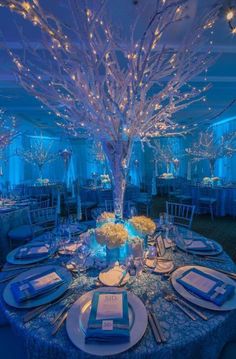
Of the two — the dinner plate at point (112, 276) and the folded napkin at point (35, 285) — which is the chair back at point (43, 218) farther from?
the dinner plate at point (112, 276)

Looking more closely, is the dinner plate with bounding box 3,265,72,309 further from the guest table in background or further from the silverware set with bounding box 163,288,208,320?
the guest table in background

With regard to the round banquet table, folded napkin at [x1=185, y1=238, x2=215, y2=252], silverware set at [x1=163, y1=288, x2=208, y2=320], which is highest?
folded napkin at [x1=185, y1=238, x2=215, y2=252]

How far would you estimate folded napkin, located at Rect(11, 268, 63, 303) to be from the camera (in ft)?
3.80

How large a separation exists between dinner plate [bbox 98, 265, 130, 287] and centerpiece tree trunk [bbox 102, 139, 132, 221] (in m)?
0.47

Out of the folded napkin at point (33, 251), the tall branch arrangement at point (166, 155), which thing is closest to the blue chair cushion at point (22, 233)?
the folded napkin at point (33, 251)

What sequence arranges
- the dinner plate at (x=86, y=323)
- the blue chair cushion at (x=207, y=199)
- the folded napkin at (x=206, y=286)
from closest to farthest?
the dinner plate at (x=86, y=323)
the folded napkin at (x=206, y=286)
the blue chair cushion at (x=207, y=199)

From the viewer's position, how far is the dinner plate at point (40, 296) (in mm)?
1116

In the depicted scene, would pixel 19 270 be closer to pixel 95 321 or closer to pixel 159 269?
pixel 95 321

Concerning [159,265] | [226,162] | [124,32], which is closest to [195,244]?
[159,265]

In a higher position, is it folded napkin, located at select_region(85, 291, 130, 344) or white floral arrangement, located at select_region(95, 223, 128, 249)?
white floral arrangement, located at select_region(95, 223, 128, 249)

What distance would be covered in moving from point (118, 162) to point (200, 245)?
1051 millimetres

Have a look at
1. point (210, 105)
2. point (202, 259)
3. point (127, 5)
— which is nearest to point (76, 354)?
point (202, 259)

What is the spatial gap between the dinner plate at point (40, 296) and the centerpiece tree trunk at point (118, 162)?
63cm

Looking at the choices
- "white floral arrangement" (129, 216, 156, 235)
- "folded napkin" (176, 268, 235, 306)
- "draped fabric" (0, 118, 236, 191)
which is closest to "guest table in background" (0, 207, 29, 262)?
"white floral arrangement" (129, 216, 156, 235)
